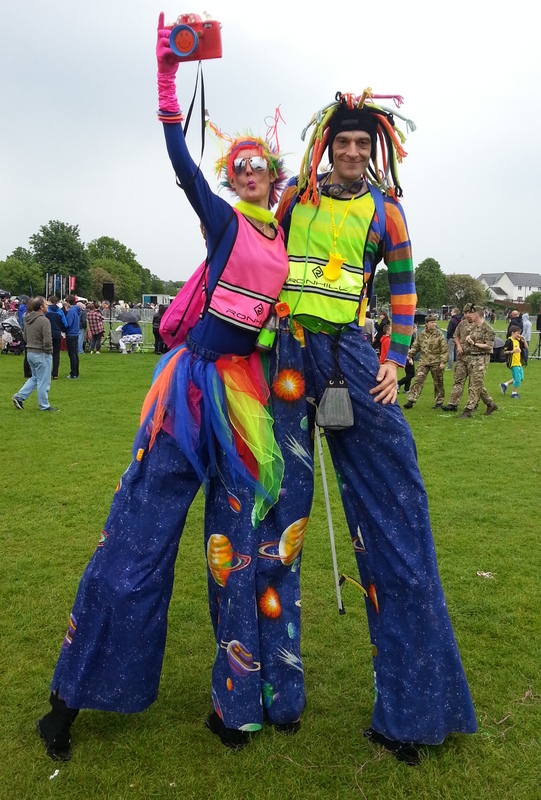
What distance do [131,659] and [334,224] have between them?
191cm

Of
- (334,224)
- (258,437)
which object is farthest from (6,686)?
(334,224)

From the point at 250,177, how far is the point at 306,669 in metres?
2.38

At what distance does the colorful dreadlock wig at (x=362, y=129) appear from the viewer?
2512mm

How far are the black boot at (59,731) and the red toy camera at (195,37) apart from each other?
8.09 ft

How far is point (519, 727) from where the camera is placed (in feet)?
8.76

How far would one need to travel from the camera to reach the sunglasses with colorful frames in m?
2.47

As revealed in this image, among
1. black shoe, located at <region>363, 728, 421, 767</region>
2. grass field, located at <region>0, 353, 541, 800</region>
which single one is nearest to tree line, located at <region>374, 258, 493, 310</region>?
grass field, located at <region>0, 353, 541, 800</region>

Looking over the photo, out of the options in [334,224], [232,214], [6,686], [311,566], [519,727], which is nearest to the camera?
[232,214]

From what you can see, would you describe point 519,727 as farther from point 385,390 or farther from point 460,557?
point 460,557

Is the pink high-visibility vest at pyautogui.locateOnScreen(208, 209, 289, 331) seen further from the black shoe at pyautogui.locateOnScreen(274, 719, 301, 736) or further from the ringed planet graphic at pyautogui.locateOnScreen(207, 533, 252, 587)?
the black shoe at pyautogui.locateOnScreen(274, 719, 301, 736)

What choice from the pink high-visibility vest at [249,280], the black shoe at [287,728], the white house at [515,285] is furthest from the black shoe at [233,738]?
the white house at [515,285]

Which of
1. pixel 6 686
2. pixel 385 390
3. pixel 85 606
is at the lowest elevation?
pixel 6 686

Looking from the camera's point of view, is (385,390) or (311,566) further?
(311,566)

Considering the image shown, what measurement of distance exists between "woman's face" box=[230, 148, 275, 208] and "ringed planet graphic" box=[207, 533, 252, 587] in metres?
1.39
